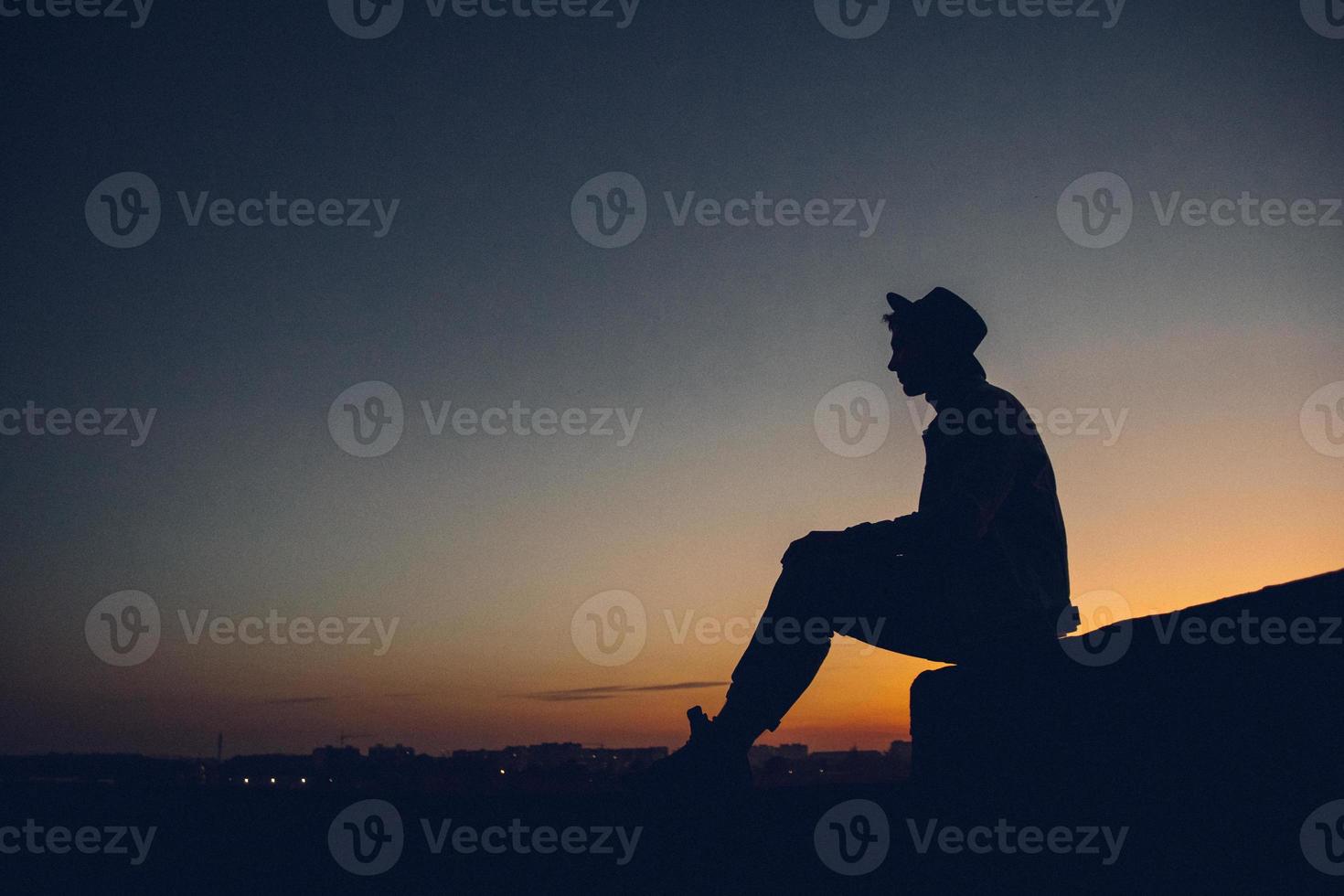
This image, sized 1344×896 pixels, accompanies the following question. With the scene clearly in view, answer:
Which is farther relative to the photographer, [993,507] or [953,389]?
[953,389]

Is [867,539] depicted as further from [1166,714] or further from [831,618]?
[1166,714]

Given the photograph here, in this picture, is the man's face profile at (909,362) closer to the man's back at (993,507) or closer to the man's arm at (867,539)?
the man's back at (993,507)

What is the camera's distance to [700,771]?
3279mm

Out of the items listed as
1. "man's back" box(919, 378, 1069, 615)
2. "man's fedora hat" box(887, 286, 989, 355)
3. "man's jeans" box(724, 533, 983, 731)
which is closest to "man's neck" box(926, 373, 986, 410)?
"man's back" box(919, 378, 1069, 615)

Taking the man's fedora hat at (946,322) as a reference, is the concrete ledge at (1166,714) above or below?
below

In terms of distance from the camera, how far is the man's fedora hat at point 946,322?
152 inches

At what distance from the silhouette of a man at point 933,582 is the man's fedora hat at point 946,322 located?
1.11ft

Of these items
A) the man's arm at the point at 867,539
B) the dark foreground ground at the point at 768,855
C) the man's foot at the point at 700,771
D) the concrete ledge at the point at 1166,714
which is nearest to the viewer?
the concrete ledge at the point at 1166,714

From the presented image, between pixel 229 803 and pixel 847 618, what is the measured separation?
11.0 feet

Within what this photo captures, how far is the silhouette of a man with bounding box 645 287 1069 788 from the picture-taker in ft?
10.9

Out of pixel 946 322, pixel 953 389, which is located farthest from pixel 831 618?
pixel 946 322

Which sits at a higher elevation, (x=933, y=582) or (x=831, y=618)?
(x=933, y=582)

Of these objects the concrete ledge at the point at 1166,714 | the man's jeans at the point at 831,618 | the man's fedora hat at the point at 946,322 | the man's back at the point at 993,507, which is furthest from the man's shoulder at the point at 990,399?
the concrete ledge at the point at 1166,714

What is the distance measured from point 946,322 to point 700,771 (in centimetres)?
203
